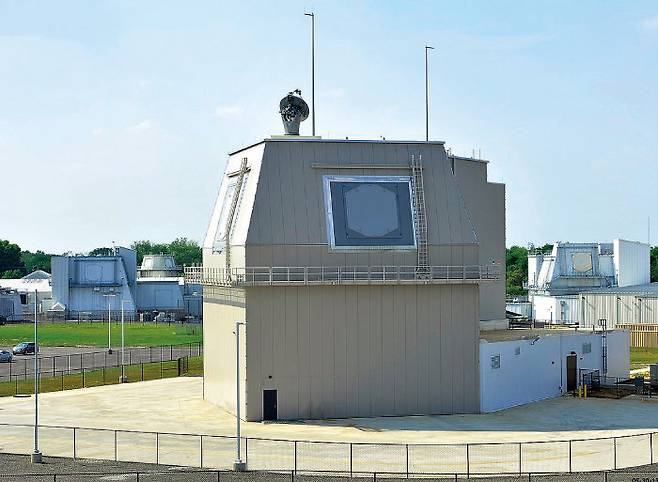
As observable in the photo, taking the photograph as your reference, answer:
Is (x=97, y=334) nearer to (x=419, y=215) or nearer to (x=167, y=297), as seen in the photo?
(x=167, y=297)

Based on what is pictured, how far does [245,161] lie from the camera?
58.2 m

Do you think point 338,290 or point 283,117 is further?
point 283,117

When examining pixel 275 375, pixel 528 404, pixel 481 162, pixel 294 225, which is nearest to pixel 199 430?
pixel 275 375

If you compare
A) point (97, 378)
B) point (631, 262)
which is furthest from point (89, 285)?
point (97, 378)

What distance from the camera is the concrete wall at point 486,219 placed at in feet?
224

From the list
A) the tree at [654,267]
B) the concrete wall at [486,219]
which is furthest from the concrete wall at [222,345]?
the tree at [654,267]

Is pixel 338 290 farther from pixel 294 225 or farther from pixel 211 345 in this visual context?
pixel 211 345

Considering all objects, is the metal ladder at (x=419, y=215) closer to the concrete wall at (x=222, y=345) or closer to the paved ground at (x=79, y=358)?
the concrete wall at (x=222, y=345)

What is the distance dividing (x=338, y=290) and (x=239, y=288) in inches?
213

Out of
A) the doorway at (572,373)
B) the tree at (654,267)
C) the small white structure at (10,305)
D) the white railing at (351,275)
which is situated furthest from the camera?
the tree at (654,267)

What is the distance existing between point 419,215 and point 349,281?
19.0 ft

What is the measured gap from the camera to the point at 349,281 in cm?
5403

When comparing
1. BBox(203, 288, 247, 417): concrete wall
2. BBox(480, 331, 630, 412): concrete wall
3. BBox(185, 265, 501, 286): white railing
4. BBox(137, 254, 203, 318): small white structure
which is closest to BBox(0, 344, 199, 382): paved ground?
BBox(203, 288, 247, 417): concrete wall

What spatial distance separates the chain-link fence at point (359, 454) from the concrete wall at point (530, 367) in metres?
10.6
